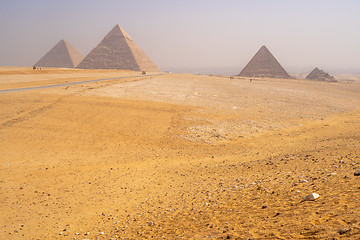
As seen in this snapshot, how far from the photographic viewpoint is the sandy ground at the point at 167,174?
4840mm

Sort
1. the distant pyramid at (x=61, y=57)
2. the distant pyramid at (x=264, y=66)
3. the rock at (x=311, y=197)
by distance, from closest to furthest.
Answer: the rock at (x=311, y=197) < the distant pyramid at (x=264, y=66) < the distant pyramid at (x=61, y=57)

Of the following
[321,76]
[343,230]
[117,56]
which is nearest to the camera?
[343,230]

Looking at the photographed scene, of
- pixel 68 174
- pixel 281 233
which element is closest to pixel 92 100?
pixel 68 174

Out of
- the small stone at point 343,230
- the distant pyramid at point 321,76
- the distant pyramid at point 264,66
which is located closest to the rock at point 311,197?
the small stone at point 343,230

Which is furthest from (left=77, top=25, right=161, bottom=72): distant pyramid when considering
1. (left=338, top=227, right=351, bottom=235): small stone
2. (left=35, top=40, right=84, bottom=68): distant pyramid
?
(left=338, top=227, right=351, bottom=235): small stone

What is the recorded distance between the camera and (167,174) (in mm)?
8734

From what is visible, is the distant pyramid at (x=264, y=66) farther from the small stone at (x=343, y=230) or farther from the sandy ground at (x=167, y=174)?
the small stone at (x=343, y=230)

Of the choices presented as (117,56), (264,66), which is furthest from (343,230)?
(117,56)

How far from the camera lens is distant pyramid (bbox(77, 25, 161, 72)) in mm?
86312

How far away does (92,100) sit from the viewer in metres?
18.6

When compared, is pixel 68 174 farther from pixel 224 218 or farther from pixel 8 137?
pixel 224 218

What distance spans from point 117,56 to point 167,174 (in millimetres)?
86050

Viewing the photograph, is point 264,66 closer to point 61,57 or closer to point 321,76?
point 321,76

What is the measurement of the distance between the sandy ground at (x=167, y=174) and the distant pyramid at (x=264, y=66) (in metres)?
62.9
